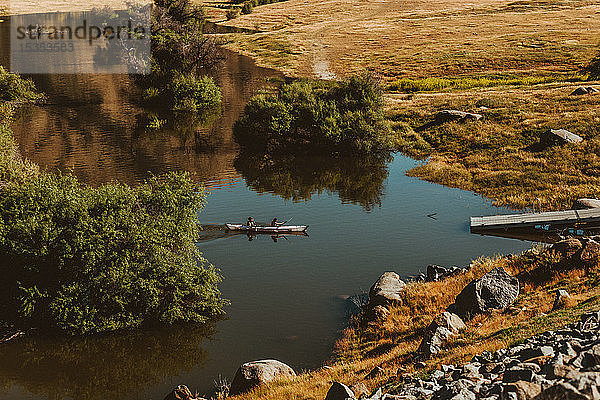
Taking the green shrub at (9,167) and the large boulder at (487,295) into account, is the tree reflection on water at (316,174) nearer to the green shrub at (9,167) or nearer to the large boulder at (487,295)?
the green shrub at (9,167)

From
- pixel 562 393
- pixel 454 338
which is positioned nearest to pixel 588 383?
pixel 562 393

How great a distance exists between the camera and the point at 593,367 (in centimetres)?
1351

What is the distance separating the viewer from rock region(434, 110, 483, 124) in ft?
240

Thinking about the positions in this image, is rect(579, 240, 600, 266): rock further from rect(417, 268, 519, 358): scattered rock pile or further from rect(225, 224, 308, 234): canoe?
rect(225, 224, 308, 234): canoe

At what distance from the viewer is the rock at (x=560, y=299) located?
77.6ft

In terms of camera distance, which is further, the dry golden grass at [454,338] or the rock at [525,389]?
the dry golden grass at [454,338]

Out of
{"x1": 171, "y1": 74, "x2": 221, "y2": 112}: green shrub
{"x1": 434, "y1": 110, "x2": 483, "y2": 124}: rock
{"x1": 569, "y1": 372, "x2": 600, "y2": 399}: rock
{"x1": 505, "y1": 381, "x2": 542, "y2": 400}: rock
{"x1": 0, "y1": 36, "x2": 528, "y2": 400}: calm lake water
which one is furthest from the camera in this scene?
{"x1": 171, "y1": 74, "x2": 221, "y2": 112}: green shrub

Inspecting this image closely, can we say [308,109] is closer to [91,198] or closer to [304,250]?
[304,250]

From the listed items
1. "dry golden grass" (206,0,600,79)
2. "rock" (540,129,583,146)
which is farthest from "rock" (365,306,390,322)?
"dry golden grass" (206,0,600,79)

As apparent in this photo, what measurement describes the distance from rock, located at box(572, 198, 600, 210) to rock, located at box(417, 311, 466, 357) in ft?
79.9

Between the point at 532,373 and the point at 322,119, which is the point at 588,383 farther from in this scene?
the point at 322,119

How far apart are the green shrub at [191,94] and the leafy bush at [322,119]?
1996cm

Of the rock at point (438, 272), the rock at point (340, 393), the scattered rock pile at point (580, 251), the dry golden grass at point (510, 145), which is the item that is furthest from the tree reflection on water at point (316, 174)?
the rock at point (340, 393)

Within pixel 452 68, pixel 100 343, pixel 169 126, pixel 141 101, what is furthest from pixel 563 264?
pixel 452 68
